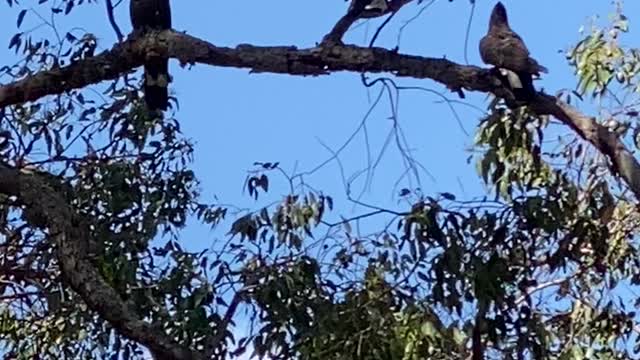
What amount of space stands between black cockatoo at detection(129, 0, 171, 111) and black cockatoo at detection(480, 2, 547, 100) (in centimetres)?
102

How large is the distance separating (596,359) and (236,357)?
1.18 metres

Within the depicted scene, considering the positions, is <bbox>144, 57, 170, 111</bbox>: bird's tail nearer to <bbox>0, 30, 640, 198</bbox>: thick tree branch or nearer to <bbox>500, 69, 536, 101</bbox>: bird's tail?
<bbox>0, 30, 640, 198</bbox>: thick tree branch

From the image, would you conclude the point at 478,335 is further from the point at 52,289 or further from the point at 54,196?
the point at 52,289

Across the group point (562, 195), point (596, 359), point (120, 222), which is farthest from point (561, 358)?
point (120, 222)

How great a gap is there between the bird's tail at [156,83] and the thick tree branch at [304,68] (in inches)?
3.2

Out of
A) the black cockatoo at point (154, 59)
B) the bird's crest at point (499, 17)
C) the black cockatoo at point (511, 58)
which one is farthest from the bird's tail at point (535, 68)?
the black cockatoo at point (154, 59)

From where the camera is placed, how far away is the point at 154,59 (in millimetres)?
4520

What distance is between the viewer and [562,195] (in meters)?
4.51

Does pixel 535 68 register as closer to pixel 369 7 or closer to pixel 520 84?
pixel 520 84

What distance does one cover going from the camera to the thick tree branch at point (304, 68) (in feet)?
13.1

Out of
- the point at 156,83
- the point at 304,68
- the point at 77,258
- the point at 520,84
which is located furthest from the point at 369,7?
the point at 77,258

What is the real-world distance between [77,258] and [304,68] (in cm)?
86

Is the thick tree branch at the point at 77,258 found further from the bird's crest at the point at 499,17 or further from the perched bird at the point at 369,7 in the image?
the bird's crest at the point at 499,17

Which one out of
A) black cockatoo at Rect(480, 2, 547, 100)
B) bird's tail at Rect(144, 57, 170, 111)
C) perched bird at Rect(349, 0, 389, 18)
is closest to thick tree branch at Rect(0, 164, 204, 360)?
bird's tail at Rect(144, 57, 170, 111)
